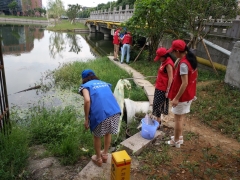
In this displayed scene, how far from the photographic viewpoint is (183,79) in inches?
109

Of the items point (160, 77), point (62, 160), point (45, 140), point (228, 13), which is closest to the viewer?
point (62, 160)

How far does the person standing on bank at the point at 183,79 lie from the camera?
2.77 meters

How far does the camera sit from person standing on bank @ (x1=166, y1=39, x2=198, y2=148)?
277 centimetres

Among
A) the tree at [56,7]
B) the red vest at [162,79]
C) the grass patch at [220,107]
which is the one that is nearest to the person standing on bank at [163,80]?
the red vest at [162,79]

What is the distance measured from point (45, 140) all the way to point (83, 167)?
1263 mm

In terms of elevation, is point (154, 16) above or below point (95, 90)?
above

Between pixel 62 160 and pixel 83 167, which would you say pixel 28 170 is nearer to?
pixel 62 160

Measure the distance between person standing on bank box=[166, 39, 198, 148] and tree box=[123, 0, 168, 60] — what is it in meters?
5.83

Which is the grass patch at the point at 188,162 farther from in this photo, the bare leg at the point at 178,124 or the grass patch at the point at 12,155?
the grass patch at the point at 12,155

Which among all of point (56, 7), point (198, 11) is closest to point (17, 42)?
point (198, 11)

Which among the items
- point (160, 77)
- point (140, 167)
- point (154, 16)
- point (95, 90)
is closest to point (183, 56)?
point (160, 77)

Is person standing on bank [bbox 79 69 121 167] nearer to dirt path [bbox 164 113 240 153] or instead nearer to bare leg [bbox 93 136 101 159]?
bare leg [bbox 93 136 101 159]

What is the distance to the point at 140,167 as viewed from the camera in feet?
9.50

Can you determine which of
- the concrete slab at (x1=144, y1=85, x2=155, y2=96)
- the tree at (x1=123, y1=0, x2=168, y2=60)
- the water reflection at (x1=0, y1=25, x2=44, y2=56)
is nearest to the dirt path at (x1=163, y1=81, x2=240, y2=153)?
the concrete slab at (x1=144, y1=85, x2=155, y2=96)
